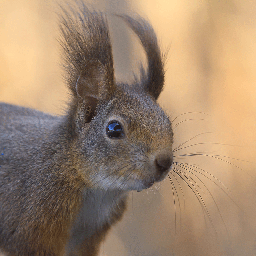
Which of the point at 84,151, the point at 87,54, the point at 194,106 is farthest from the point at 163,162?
the point at 194,106

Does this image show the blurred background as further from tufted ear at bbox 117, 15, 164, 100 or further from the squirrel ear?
the squirrel ear

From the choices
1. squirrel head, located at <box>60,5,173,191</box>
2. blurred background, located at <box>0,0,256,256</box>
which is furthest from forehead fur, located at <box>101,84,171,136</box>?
blurred background, located at <box>0,0,256,256</box>

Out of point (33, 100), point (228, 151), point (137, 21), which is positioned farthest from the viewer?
point (228, 151)

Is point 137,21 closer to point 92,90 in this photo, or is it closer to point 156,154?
point 92,90

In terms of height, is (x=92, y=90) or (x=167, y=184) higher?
(x=92, y=90)

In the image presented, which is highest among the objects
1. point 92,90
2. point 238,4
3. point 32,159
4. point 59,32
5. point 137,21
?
point 238,4

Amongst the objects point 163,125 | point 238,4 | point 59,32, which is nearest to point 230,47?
point 238,4
